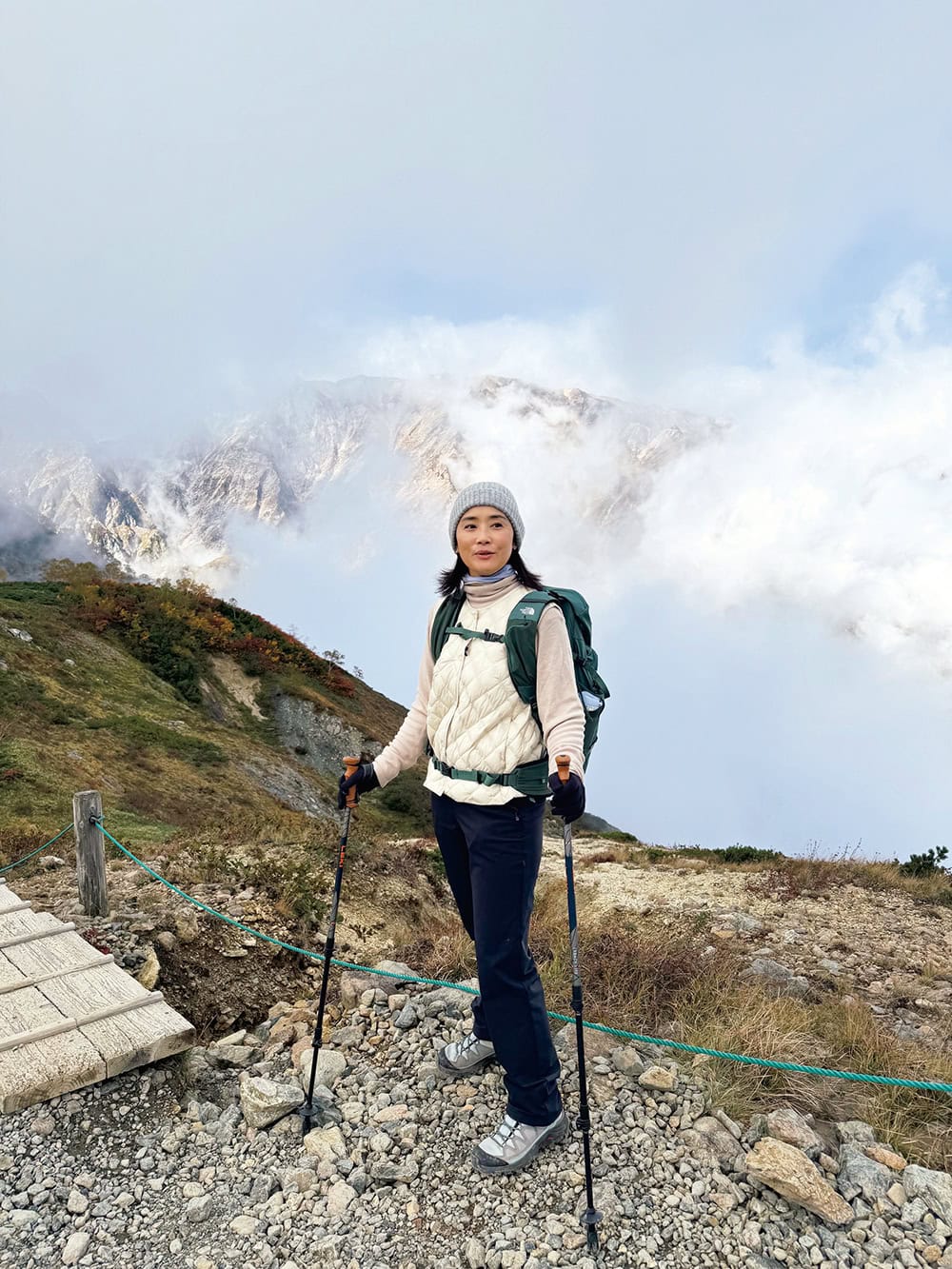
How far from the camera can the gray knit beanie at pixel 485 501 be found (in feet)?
10.4

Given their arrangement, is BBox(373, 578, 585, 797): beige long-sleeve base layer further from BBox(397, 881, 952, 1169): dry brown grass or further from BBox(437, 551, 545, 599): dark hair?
BBox(397, 881, 952, 1169): dry brown grass

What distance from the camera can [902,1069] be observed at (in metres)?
3.78

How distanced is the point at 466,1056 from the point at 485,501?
291 centimetres

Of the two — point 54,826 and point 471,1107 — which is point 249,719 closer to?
point 54,826

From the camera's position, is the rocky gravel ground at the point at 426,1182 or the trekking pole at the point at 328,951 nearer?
the rocky gravel ground at the point at 426,1182

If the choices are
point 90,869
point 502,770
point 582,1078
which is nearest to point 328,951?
point 582,1078

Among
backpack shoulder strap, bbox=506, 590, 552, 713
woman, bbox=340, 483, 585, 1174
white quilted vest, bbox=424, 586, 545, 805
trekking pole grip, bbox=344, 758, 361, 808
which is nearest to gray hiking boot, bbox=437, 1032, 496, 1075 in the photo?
woman, bbox=340, 483, 585, 1174

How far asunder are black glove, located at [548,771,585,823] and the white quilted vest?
9.3 inches

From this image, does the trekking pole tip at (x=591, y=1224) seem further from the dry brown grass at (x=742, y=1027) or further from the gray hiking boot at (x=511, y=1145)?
the dry brown grass at (x=742, y=1027)

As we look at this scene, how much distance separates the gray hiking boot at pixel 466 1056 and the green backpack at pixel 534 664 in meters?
1.73

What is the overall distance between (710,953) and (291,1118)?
3.72 metres

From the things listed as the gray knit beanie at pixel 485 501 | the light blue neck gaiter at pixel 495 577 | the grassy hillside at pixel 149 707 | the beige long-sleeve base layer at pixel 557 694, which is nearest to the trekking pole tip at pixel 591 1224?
the beige long-sleeve base layer at pixel 557 694

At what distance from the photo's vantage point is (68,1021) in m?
4.11

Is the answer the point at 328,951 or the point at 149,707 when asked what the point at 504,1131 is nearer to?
the point at 328,951
